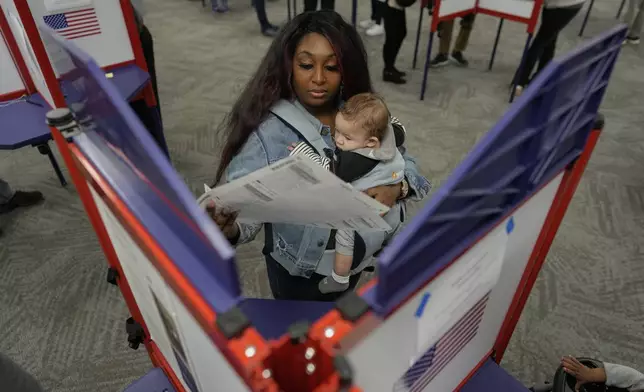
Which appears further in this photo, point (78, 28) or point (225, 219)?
point (78, 28)

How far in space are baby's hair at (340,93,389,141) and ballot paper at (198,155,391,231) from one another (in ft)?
1.15

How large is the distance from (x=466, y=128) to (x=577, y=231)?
1.13 m

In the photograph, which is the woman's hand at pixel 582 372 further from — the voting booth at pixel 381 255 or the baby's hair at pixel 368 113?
the baby's hair at pixel 368 113

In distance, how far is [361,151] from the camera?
1198mm

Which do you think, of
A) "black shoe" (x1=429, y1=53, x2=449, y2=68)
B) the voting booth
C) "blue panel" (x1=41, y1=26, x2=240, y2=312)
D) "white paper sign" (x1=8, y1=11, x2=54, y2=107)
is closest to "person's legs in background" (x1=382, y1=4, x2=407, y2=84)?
"black shoe" (x1=429, y1=53, x2=449, y2=68)

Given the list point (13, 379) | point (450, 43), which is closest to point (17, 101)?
point (13, 379)

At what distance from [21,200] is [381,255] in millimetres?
2788

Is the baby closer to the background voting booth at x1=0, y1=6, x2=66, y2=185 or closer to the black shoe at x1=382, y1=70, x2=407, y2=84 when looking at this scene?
the background voting booth at x1=0, y1=6, x2=66, y2=185

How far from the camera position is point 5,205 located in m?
2.60

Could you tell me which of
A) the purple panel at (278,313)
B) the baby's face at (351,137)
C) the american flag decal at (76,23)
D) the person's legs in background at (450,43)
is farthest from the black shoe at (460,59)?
the purple panel at (278,313)

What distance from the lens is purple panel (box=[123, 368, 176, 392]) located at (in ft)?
3.67

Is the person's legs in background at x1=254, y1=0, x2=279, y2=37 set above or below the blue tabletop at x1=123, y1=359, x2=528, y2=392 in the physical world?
below

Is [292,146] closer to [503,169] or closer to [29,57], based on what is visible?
[503,169]

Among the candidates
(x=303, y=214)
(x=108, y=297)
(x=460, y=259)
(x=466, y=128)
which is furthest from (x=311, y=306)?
(x=466, y=128)
